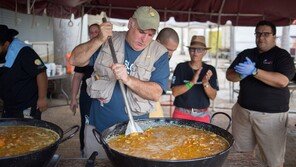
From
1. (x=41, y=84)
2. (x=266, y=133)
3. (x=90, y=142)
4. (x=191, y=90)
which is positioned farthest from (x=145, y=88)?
(x=266, y=133)

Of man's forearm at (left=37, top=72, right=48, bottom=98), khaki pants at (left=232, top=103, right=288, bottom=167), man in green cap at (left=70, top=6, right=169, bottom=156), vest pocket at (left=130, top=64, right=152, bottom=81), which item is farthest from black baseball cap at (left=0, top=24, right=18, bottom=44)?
khaki pants at (left=232, top=103, right=288, bottom=167)

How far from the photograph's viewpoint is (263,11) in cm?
461

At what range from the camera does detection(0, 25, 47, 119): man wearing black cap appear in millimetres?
3127

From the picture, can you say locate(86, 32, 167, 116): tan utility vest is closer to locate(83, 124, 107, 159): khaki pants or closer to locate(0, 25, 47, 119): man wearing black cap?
locate(83, 124, 107, 159): khaki pants

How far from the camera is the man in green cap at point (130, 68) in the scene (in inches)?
79.8

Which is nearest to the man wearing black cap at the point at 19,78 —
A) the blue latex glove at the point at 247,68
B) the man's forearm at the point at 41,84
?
the man's forearm at the point at 41,84

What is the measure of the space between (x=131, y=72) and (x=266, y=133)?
2.07m

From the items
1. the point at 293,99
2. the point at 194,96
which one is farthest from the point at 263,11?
the point at 293,99

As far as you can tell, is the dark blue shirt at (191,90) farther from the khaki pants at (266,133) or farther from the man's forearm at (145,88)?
the man's forearm at (145,88)

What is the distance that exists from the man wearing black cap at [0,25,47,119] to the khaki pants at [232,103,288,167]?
2.21 m

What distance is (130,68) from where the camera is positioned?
213cm

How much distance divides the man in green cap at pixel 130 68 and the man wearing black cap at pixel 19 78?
125cm

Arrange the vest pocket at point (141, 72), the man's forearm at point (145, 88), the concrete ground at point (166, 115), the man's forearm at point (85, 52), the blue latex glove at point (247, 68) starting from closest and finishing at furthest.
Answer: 1. the man's forearm at point (145, 88)
2. the man's forearm at point (85, 52)
3. the vest pocket at point (141, 72)
4. the blue latex glove at point (247, 68)
5. the concrete ground at point (166, 115)

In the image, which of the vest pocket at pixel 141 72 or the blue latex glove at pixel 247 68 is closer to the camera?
the vest pocket at pixel 141 72
